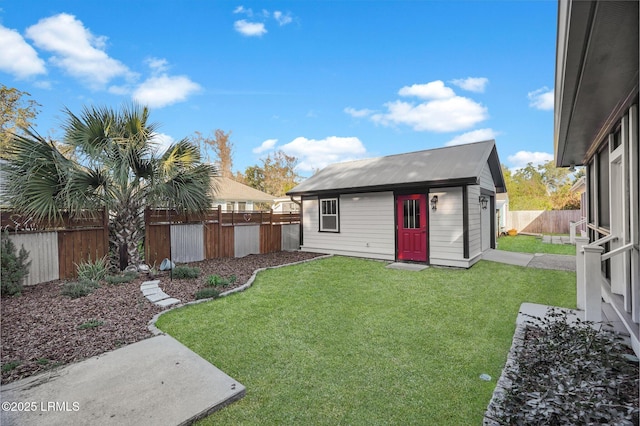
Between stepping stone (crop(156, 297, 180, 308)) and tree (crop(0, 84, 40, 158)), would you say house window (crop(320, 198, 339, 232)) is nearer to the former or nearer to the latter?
stepping stone (crop(156, 297, 180, 308))

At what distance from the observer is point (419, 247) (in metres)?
8.76

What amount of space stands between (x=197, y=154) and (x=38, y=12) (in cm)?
386

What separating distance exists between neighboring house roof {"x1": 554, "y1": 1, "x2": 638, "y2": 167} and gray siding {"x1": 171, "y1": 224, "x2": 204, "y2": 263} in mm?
8582

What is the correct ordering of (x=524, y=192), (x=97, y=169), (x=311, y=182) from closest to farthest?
(x=97, y=169), (x=311, y=182), (x=524, y=192)

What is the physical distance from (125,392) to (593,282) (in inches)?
184

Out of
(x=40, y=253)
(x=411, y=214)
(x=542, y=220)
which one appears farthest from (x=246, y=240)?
(x=542, y=220)

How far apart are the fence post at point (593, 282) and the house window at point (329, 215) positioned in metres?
7.62

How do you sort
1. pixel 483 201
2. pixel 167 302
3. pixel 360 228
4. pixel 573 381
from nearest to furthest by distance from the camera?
pixel 573 381
pixel 167 302
pixel 360 228
pixel 483 201

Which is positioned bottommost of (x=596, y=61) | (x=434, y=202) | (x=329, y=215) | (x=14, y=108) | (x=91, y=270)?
(x=91, y=270)

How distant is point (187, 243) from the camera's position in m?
8.57

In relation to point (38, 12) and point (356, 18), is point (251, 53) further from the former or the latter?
point (38, 12)

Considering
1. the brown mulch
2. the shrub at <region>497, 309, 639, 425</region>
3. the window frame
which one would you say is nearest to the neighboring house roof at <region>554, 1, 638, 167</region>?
the shrub at <region>497, 309, 639, 425</region>

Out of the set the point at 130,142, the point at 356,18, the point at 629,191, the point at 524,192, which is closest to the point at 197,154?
the point at 130,142

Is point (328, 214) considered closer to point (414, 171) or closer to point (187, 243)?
point (414, 171)
